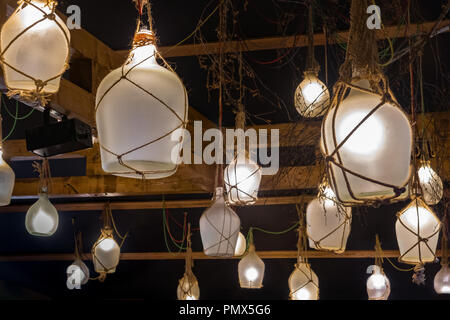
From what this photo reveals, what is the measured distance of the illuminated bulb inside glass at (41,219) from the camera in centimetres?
437

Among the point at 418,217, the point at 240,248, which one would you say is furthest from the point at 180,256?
the point at 418,217

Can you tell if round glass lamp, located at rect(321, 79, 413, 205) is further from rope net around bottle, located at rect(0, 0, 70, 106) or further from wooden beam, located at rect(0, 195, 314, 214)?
wooden beam, located at rect(0, 195, 314, 214)

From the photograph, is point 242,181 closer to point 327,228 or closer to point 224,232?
point 224,232

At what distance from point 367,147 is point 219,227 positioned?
193 cm

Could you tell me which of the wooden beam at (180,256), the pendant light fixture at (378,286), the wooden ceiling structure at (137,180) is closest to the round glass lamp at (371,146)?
the wooden ceiling structure at (137,180)

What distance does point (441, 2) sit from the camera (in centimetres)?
349

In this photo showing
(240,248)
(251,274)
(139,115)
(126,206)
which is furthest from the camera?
(126,206)

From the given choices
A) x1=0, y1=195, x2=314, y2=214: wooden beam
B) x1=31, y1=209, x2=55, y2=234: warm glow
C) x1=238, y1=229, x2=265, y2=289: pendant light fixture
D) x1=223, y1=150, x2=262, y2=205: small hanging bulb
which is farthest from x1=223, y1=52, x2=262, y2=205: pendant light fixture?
x1=0, y1=195, x2=314, y2=214: wooden beam

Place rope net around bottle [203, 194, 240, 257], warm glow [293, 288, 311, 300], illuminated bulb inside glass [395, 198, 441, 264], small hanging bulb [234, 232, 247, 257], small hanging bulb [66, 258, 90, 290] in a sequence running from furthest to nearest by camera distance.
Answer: small hanging bulb [66, 258, 90, 290] < small hanging bulb [234, 232, 247, 257] < warm glow [293, 288, 311, 300] < rope net around bottle [203, 194, 240, 257] < illuminated bulb inside glass [395, 198, 441, 264]

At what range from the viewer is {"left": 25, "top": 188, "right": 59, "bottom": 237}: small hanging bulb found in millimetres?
4371

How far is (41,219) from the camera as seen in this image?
4.39 meters

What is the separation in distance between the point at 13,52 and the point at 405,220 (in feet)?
5.97

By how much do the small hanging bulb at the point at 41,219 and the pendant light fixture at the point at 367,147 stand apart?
11.1 feet

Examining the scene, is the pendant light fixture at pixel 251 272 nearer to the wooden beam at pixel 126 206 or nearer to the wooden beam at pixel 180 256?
the wooden beam at pixel 126 206
